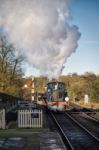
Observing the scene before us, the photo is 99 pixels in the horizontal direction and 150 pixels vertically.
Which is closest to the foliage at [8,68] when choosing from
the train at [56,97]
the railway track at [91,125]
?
the train at [56,97]

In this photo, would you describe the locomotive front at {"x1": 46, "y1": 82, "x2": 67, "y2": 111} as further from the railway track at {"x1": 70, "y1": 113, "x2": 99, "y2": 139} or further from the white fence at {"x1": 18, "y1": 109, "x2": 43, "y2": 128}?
the white fence at {"x1": 18, "y1": 109, "x2": 43, "y2": 128}

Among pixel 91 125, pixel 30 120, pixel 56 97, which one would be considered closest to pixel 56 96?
pixel 56 97

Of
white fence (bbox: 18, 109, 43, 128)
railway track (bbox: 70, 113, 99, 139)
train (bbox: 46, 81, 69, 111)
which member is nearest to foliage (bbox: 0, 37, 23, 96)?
train (bbox: 46, 81, 69, 111)

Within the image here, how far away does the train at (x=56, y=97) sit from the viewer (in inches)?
1661

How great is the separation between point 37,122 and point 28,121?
0.55 m

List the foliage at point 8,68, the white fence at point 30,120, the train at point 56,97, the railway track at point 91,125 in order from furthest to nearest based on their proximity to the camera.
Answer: the foliage at point 8,68 < the train at point 56,97 < the white fence at point 30,120 < the railway track at point 91,125

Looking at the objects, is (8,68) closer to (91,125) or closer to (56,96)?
(56,96)

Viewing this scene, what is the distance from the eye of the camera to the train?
42.2m

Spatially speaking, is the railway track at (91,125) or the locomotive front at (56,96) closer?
the railway track at (91,125)

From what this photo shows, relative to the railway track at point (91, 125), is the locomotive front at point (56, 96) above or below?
above

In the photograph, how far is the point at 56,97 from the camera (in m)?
42.3

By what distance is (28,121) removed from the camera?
24.1m

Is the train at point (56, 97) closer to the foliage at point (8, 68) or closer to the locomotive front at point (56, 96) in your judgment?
the locomotive front at point (56, 96)

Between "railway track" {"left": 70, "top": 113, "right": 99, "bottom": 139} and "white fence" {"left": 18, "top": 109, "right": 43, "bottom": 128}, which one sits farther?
"white fence" {"left": 18, "top": 109, "right": 43, "bottom": 128}
